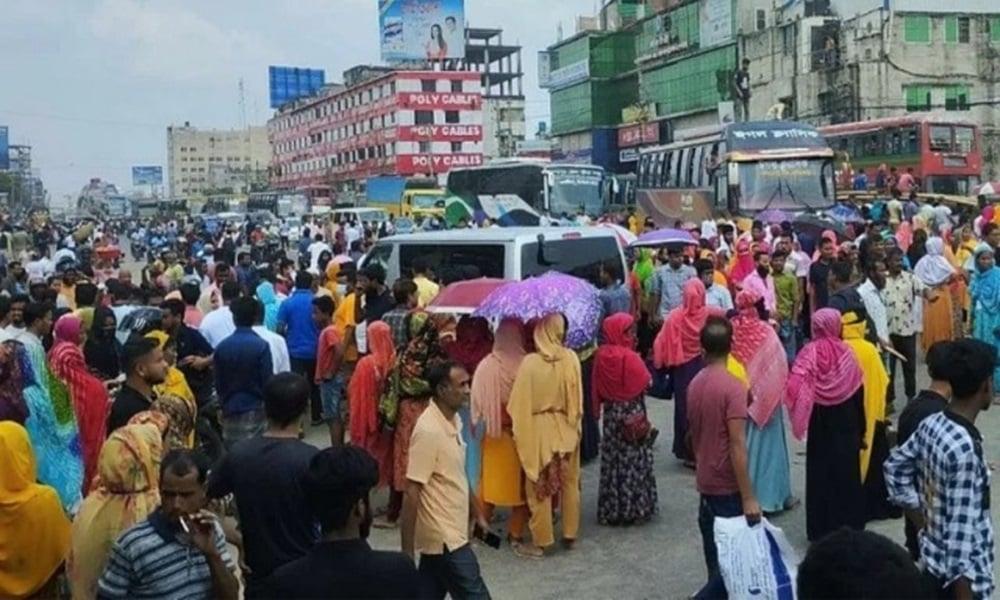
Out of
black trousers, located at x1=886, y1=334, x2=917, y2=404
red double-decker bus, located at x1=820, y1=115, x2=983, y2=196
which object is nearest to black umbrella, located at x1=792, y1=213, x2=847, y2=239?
black trousers, located at x1=886, y1=334, x2=917, y2=404

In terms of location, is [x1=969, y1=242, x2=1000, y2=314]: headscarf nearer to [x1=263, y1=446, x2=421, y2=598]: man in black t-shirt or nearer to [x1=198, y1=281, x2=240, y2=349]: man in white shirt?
[x1=198, y1=281, x2=240, y2=349]: man in white shirt

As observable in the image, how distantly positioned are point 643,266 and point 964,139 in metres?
23.0

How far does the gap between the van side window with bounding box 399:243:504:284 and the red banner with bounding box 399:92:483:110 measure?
2909 inches

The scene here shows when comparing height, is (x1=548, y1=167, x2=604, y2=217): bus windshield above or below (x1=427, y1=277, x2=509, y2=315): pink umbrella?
above

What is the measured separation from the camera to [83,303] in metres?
9.45

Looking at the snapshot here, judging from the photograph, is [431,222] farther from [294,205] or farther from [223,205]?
[223,205]

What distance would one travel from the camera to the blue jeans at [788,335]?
11820 millimetres

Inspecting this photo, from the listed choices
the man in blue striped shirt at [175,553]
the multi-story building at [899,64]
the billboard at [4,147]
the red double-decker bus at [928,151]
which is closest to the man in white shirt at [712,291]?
the man in blue striped shirt at [175,553]

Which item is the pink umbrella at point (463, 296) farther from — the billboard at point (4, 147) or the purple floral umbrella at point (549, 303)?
the billboard at point (4, 147)

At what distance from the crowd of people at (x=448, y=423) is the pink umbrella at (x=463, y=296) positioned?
23cm

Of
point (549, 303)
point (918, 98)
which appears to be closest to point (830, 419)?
point (549, 303)

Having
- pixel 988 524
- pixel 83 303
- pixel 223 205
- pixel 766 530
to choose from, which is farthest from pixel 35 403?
pixel 223 205

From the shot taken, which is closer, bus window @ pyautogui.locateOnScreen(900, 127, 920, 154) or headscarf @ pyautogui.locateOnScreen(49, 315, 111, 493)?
headscarf @ pyautogui.locateOnScreen(49, 315, 111, 493)

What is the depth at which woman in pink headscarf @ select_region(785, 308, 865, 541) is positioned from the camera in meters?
6.60
